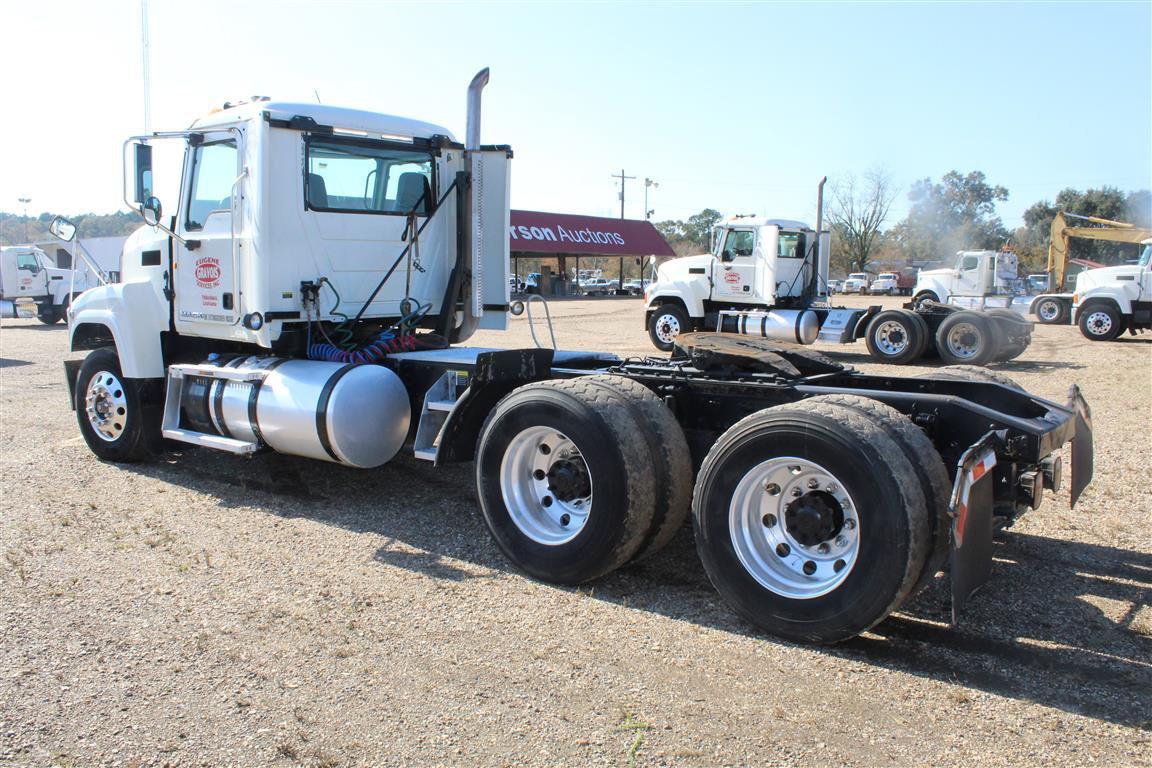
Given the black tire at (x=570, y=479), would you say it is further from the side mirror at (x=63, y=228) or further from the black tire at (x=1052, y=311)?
the black tire at (x=1052, y=311)

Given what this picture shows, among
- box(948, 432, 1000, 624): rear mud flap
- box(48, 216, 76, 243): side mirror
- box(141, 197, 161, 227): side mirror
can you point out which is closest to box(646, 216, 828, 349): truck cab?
box(48, 216, 76, 243): side mirror

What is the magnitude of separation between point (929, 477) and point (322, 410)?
4021 mm

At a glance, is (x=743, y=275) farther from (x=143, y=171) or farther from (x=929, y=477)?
(x=929, y=477)

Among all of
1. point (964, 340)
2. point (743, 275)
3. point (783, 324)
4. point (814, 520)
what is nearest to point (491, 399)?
point (814, 520)

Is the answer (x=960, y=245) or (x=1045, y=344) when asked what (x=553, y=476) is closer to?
(x=1045, y=344)

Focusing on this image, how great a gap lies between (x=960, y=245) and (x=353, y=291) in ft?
294

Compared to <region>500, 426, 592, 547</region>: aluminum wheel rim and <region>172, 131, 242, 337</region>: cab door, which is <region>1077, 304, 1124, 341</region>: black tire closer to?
<region>500, 426, 592, 547</region>: aluminum wheel rim

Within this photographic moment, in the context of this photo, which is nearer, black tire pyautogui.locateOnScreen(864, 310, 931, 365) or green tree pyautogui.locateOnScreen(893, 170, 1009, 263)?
black tire pyautogui.locateOnScreen(864, 310, 931, 365)

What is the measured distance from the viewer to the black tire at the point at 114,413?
7.76m

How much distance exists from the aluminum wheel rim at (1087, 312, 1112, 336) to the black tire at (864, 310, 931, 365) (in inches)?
283

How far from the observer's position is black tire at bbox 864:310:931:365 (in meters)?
16.7

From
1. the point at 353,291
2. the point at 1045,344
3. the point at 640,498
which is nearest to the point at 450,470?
the point at 353,291

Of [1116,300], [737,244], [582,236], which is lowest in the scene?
[1116,300]

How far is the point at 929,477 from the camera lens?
392cm
